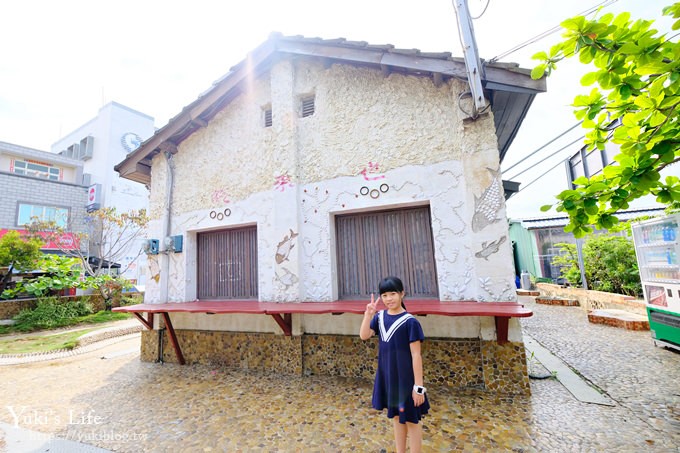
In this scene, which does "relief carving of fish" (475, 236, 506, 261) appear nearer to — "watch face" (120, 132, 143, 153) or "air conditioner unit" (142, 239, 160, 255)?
"air conditioner unit" (142, 239, 160, 255)

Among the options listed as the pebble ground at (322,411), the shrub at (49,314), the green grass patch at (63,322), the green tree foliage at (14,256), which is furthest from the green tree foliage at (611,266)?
the green tree foliage at (14,256)

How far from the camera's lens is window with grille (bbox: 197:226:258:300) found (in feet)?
20.2

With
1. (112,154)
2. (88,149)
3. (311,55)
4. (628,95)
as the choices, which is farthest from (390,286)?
(88,149)

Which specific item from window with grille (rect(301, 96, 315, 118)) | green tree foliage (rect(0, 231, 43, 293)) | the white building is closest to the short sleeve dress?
window with grille (rect(301, 96, 315, 118))

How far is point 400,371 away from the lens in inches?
104

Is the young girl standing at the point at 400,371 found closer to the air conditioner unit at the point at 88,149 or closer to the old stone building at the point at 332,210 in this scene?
the old stone building at the point at 332,210

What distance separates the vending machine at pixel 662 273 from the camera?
16.9 feet

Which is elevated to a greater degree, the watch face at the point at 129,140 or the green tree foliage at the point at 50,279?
the watch face at the point at 129,140

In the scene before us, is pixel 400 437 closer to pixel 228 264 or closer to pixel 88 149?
pixel 228 264

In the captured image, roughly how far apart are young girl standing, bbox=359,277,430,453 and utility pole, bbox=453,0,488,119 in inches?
121

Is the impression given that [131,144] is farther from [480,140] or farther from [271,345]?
[480,140]

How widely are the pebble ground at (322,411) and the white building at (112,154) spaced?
769 inches

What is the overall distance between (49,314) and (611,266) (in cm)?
2104

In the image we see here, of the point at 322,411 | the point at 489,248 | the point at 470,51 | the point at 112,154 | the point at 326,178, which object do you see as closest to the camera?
the point at 322,411
